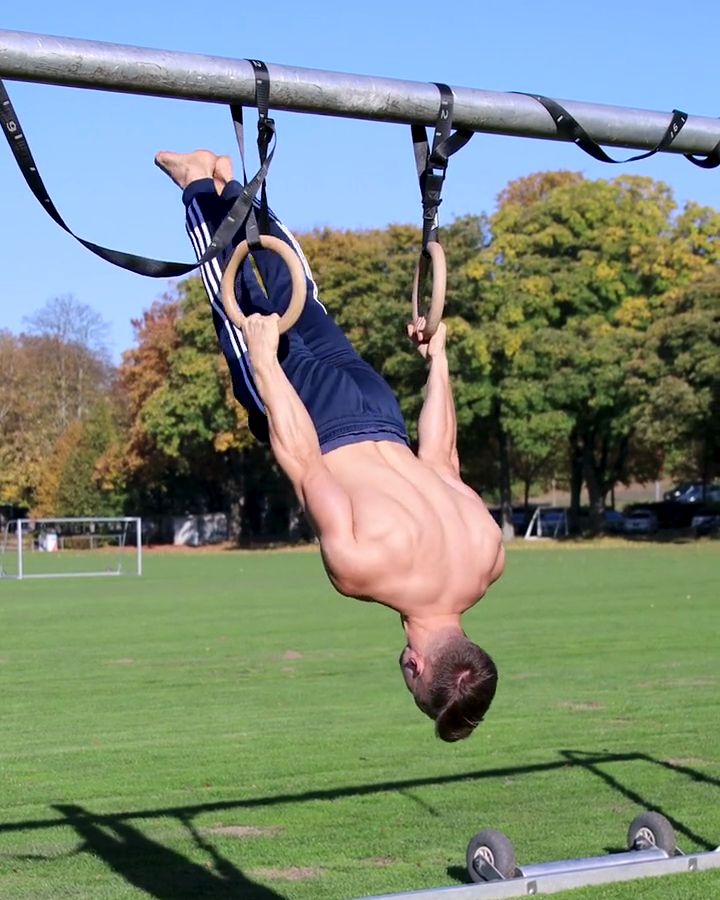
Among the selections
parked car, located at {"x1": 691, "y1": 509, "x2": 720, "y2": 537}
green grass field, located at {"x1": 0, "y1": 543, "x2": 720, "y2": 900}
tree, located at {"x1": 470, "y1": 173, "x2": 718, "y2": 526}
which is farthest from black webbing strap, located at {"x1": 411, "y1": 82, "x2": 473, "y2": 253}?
parked car, located at {"x1": 691, "y1": 509, "x2": 720, "y2": 537}

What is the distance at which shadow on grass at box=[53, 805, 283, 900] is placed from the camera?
7.73 meters

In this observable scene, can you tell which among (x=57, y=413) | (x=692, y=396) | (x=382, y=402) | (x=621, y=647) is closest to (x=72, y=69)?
(x=382, y=402)

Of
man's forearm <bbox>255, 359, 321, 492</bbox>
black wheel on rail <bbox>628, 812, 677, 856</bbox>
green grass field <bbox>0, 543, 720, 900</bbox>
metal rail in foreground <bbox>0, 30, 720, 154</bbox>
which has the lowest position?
green grass field <bbox>0, 543, 720, 900</bbox>

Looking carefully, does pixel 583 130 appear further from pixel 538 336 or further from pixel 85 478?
pixel 85 478

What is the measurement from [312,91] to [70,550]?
58.5 metres

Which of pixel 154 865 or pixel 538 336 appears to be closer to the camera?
pixel 154 865

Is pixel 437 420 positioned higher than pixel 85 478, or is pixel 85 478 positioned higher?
pixel 85 478

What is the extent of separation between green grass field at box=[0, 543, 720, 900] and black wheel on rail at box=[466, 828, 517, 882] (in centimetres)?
38

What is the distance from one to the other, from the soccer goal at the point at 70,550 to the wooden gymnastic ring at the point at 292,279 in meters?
35.4

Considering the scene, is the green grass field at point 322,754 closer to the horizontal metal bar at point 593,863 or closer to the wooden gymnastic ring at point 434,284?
the horizontal metal bar at point 593,863

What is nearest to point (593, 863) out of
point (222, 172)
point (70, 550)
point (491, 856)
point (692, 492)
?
point (491, 856)

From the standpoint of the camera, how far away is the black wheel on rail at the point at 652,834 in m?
7.80

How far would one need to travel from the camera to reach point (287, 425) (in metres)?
5.03

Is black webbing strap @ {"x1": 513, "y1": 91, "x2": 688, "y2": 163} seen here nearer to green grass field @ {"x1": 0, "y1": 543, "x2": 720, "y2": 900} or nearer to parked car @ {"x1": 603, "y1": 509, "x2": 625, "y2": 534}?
green grass field @ {"x1": 0, "y1": 543, "x2": 720, "y2": 900}
